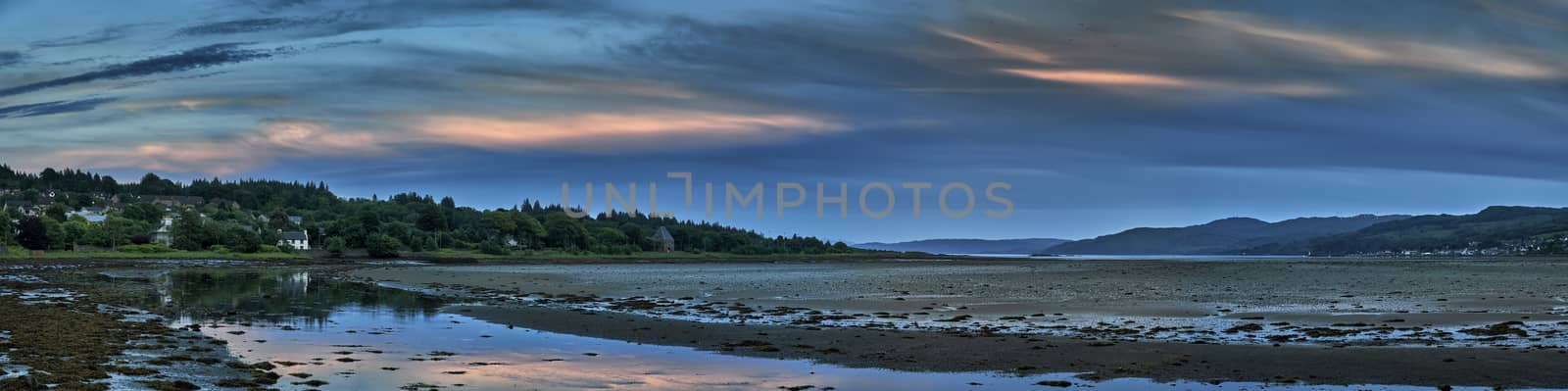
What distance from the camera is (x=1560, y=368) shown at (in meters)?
18.7

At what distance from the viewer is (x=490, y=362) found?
21.2 meters

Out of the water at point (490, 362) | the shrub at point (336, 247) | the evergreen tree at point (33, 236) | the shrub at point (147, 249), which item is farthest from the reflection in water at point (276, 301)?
the shrub at point (336, 247)

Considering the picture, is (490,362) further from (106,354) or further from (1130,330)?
(1130,330)

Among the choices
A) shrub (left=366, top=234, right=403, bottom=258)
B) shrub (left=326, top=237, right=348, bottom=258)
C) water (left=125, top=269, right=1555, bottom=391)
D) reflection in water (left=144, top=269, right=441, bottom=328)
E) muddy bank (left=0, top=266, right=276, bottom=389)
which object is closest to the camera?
muddy bank (left=0, top=266, right=276, bottom=389)

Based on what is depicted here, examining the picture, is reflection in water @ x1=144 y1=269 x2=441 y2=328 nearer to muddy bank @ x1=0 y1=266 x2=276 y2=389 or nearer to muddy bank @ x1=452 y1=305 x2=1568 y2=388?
muddy bank @ x1=0 y1=266 x2=276 y2=389

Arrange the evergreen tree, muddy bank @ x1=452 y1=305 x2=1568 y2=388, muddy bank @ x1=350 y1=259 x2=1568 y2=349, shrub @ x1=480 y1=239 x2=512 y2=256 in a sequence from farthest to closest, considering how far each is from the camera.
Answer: shrub @ x1=480 y1=239 x2=512 y2=256
the evergreen tree
muddy bank @ x1=350 y1=259 x2=1568 y2=349
muddy bank @ x1=452 y1=305 x2=1568 y2=388

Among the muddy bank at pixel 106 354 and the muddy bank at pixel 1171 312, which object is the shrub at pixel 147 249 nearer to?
the muddy bank at pixel 1171 312

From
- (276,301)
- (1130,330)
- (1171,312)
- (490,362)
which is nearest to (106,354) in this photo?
(490,362)

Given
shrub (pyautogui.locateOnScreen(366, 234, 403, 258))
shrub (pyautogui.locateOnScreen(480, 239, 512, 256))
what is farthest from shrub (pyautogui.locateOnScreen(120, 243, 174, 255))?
shrub (pyautogui.locateOnScreen(480, 239, 512, 256))

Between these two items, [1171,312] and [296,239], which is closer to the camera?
[1171,312]

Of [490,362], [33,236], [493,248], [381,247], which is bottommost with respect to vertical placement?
[490,362]

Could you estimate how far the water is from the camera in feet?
59.3

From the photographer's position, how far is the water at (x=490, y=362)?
712 inches

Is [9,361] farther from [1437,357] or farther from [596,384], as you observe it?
[1437,357]
